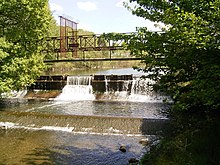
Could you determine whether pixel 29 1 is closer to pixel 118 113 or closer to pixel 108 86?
pixel 118 113

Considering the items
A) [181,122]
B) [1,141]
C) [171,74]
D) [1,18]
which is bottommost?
[1,141]

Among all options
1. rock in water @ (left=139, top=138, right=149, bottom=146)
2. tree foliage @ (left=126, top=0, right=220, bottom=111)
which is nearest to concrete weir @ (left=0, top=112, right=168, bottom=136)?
rock in water @ (left=139, top=138, right=149, bottom=146)

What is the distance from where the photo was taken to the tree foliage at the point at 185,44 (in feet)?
14.1

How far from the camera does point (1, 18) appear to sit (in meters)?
14.8

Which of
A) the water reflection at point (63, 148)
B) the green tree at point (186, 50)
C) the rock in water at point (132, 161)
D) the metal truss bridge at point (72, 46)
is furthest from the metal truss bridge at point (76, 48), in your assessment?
the green tree at point (186, 50)

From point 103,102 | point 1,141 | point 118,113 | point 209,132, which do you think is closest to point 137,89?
point 103,102

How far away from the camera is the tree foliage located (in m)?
4.30

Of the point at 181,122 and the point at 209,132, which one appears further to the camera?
the point at 181,122

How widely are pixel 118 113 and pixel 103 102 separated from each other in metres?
4.17

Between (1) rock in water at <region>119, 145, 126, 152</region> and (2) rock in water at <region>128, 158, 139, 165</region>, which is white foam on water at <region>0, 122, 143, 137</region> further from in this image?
(2) rock in water at <region>128, 158, 139, 165</region>

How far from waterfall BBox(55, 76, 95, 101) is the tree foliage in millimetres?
17270

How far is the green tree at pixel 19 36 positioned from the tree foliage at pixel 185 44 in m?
9.48

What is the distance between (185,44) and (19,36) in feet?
37.8

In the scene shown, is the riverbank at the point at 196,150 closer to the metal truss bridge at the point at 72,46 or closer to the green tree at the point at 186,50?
the green tree at the point at 186,50
